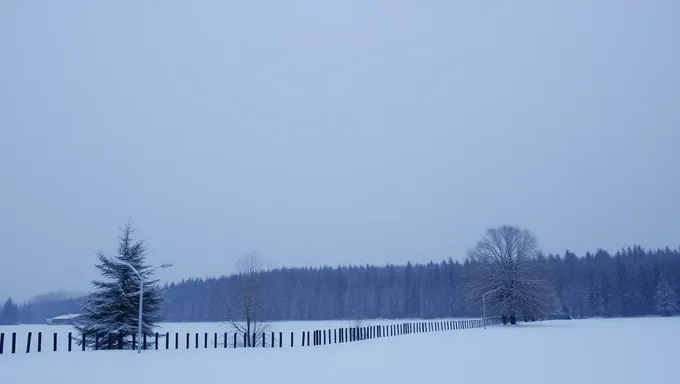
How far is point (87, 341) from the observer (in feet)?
99.8

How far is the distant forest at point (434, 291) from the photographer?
122125mm

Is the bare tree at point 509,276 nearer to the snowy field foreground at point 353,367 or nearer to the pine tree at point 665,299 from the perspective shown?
the snowy field foreground at point 353,367

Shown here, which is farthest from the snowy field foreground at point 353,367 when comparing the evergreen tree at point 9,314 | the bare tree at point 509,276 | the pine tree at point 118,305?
the evergreen tree at point 9,314

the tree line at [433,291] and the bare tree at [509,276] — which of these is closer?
the bare tree at [509,276]

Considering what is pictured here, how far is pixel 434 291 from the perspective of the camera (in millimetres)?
146250

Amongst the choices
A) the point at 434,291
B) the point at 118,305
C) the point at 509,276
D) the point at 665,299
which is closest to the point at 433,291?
the point at 434,291

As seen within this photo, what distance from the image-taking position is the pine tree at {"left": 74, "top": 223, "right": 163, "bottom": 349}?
102 feet

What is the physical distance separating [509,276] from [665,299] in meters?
58.1

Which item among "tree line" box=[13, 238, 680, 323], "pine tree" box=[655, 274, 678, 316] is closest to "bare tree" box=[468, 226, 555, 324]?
"tree line" box=[13, 238, 680, 323]

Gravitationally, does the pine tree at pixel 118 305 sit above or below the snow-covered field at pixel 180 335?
above

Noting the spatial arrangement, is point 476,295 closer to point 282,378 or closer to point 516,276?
point 516,276

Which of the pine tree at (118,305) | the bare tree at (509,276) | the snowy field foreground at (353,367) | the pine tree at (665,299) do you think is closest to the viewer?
the snowy field foreground at (353,367)

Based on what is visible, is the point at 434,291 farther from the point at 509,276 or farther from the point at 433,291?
the point at 509,276

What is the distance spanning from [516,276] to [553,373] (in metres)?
57.1
